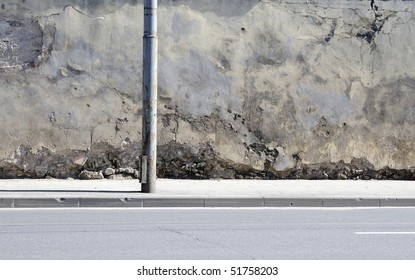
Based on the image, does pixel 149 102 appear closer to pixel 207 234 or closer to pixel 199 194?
pixel 199 194

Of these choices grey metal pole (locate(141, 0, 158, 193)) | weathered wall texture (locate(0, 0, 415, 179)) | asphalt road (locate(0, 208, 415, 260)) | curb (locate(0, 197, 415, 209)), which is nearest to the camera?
asphalt road (locate(0, 208, 415, 260))

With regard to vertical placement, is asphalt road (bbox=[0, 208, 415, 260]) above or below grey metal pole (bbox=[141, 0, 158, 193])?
below

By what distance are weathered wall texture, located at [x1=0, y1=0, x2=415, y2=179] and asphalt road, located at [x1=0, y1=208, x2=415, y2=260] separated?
319 cm

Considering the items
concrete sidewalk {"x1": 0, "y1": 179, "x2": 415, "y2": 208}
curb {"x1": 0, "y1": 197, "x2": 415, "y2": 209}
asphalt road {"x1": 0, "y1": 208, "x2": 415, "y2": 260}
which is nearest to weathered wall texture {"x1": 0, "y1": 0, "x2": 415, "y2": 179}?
concrete sidewalk {"x1": 0, "y1": 179, "x2": 415, "y2": 208}

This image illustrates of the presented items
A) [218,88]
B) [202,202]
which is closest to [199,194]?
[202,202]

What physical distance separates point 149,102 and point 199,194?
1490 mm

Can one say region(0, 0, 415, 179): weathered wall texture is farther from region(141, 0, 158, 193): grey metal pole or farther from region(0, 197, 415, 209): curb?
region(0, 197, 415, 209): curb

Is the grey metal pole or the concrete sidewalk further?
the grey metal pole

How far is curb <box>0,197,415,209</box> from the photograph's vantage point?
1205 centimetres

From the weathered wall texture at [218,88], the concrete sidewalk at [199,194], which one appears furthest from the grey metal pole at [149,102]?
the weathered wall texture at [218,88]

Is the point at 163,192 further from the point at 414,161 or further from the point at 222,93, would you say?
the point at 414,161

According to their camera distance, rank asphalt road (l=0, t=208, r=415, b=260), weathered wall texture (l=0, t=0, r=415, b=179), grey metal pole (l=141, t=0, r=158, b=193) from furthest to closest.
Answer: weathered wall texture (l=0, t=0, r=415, b=179) → grey metal pole (l=141, t=0, r=158, b=193) → asphalt road (l=0, t=208, r=415, b=260)

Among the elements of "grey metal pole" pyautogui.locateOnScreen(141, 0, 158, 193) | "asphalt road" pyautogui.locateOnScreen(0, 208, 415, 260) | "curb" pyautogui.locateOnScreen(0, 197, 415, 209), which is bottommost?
Answer: "asphalt road" pyautogui.locateOnScreen(0, 208, 415, 260)

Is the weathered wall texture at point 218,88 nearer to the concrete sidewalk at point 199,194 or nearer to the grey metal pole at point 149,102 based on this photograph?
the concrete sidewalk at point 199,194
